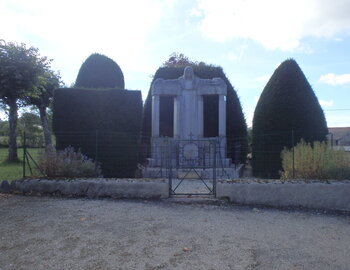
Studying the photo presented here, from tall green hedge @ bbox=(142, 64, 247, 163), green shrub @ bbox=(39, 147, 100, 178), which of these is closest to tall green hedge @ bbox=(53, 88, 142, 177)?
green shrub @ bbox=(39, 147, 100, 178)

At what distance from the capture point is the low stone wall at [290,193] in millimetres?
6977

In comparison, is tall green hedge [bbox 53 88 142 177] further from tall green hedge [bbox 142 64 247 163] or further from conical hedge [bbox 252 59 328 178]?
conical hedge [bbox 252 59 328 178]

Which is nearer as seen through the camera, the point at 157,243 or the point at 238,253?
the point at 238,253

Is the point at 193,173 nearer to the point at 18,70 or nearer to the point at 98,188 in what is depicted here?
the point at 98,188

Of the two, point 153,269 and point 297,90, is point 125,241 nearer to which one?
point 153,269

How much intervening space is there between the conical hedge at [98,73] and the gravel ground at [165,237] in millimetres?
9096

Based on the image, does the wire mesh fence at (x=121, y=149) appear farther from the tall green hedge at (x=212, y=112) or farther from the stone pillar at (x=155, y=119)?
the tall green hedge at (x=212, y=112)

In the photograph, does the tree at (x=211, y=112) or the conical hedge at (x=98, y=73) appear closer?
the conical hedge at (x=98, y=73)

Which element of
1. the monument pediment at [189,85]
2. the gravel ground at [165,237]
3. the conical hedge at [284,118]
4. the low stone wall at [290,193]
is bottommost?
the gravel ground at [165,237]

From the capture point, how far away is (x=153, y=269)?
3.74 meters

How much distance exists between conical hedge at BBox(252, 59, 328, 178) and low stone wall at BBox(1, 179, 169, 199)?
232 inches

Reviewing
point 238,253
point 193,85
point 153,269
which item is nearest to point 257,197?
point 238,253

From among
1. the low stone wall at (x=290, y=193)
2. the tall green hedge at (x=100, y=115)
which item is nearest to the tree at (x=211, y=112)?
the tall green hedge at (x=100, y=115)

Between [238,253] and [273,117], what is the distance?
30.3 feet
